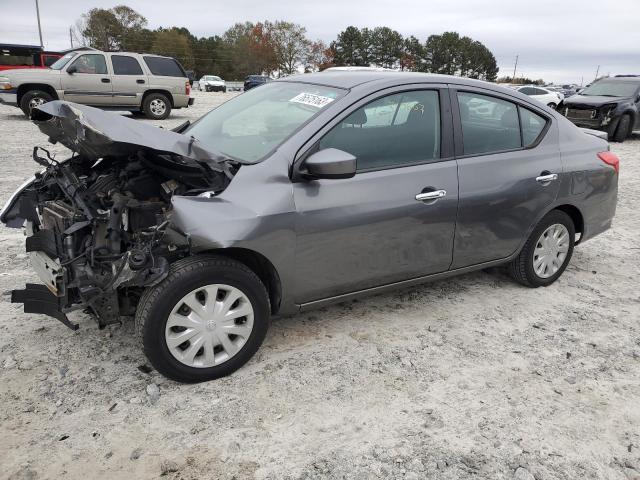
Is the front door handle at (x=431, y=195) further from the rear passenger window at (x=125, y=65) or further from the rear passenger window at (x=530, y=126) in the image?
the rear passenger window at (x=125, y=65)

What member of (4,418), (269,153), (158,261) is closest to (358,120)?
(269,153)

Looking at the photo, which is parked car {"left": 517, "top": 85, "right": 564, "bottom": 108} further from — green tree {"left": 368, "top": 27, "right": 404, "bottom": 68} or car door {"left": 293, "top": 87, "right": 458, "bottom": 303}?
green tree {"left": 368, "top": 27, "right": 404, "bottom": 68}

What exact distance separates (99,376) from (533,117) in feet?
11.6

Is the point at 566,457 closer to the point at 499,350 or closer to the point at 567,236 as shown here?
the point at 499,350

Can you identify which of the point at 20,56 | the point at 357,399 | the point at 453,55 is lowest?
the point at 357,399

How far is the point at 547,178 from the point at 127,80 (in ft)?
42.1

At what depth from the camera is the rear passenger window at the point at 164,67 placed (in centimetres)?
1462

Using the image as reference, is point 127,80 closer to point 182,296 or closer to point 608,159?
point 608,159

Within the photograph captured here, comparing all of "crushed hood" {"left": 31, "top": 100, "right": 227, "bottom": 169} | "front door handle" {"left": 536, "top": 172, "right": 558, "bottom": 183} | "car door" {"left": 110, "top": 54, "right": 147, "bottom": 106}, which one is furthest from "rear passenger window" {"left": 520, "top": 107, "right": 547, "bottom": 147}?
"car door" {"left": 110, "top": 54, "right": 147, "bottom": 106}

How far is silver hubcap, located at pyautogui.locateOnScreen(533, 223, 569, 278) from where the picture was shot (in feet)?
13.9

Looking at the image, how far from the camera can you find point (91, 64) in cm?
1362

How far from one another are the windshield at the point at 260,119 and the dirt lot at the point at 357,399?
4.09 feet

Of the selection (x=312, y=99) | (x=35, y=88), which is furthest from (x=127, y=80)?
(x=312, y=99)

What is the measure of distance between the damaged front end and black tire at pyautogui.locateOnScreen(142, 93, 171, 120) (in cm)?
1219
